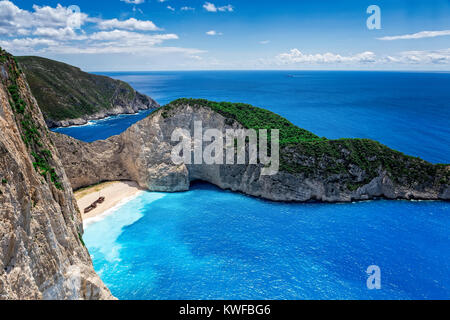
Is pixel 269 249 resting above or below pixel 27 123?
Result: below

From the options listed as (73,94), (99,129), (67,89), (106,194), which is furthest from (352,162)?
(67,89)

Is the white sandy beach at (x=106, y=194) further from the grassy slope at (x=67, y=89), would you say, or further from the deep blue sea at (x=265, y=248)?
the grassy slope at (x=67, y=89)

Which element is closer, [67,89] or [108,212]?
[108,212]

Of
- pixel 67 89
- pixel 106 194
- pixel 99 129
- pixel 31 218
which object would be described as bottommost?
pixel 106 194

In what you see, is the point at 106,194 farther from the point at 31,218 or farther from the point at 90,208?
the point at 31,218

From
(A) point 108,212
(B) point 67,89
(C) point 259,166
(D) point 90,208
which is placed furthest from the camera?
(B) point 67,89

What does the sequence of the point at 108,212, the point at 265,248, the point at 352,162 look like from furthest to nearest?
1. the point at 352,162
2. the point at 108,212
3. the point at 265,248
